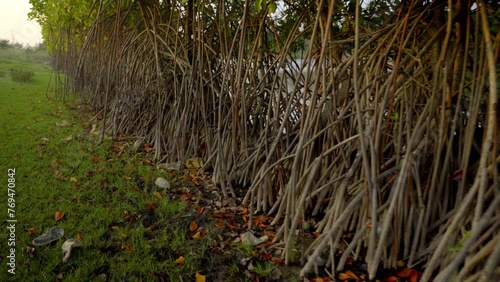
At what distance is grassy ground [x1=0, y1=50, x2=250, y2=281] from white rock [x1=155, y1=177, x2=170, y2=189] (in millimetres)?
61

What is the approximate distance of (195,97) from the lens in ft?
11.2

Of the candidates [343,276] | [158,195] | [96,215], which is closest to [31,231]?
[96,215]

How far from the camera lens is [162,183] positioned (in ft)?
9.55

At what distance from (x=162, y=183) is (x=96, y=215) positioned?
0.68m

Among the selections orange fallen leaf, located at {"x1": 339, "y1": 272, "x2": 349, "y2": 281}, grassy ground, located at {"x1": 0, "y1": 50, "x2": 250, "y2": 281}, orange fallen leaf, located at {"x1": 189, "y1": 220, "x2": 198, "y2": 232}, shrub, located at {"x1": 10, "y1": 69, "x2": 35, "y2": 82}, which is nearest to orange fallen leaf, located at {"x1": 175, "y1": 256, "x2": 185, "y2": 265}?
grassy ground, located at {"x1": 0, "y1": 50, "x2": 250, "y2": 281}

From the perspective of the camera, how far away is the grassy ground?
1766 mm

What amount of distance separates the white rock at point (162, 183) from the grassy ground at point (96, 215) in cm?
6

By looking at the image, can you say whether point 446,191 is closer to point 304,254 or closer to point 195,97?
point 304,254

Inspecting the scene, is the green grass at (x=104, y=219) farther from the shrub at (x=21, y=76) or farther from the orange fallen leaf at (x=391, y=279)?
the shrub at (x=21, y=76)

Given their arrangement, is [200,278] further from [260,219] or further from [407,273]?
[407,273]

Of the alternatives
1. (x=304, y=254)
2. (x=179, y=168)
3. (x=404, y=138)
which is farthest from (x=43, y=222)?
(x=404, y=138)

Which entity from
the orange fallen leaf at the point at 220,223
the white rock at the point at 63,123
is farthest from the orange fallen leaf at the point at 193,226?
the white rock at the point at 63,123

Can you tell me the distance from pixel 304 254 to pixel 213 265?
500mm

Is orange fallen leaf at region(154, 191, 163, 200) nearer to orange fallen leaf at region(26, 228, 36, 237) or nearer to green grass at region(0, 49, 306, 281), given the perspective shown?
green grass at region(0, 49, 306, 281)
